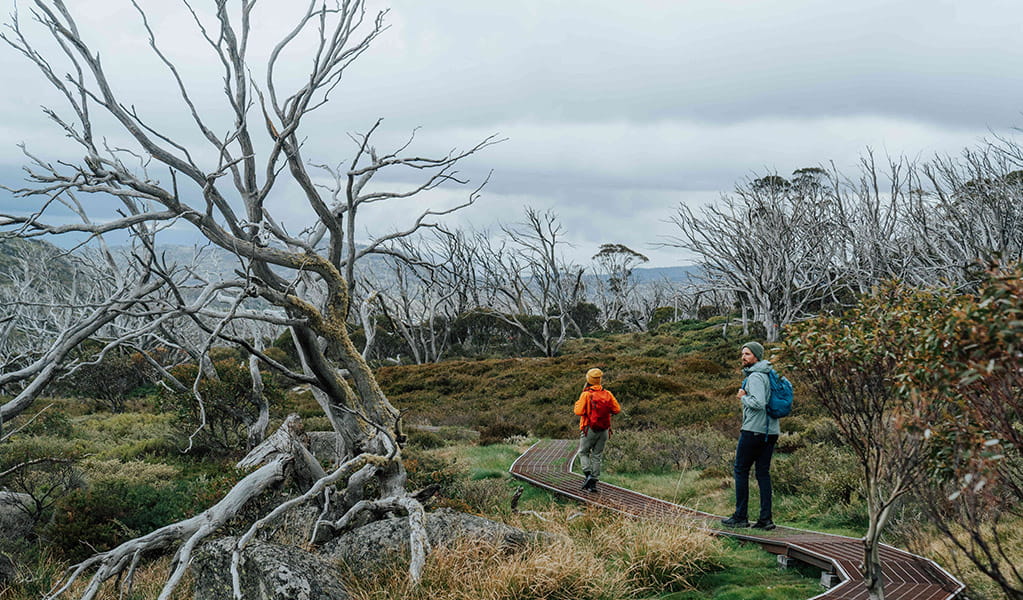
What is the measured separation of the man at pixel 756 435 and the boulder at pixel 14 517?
8502mm

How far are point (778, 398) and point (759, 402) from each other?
0.22 m

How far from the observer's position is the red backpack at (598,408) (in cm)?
920

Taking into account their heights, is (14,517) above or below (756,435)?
below

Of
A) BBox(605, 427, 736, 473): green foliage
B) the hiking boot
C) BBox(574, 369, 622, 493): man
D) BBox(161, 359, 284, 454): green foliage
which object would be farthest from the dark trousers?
BBox(161, 359, 284, 454): green foliage

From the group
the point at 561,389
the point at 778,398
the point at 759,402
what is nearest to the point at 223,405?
the point at 759,402

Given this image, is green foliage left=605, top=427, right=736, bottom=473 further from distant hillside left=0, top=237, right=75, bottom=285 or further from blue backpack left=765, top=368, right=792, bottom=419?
distant hillside left=0, top=237, right=75, bottom=285

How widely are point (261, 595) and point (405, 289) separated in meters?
35.5

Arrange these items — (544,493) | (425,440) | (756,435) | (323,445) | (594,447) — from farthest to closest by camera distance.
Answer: (425,440), (323,445), (544,493), (594,447), (756,435)

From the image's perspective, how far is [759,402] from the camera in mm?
6555

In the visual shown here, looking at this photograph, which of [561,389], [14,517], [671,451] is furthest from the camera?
[561,389]

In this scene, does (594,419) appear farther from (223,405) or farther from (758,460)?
(223,405)

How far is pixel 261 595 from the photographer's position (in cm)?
475

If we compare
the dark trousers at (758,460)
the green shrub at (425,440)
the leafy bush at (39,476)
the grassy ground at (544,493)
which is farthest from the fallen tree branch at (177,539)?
the green shrub at (425,440)

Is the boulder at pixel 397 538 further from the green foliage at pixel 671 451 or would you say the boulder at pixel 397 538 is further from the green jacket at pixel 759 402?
the green foliage at pixel 671 451
